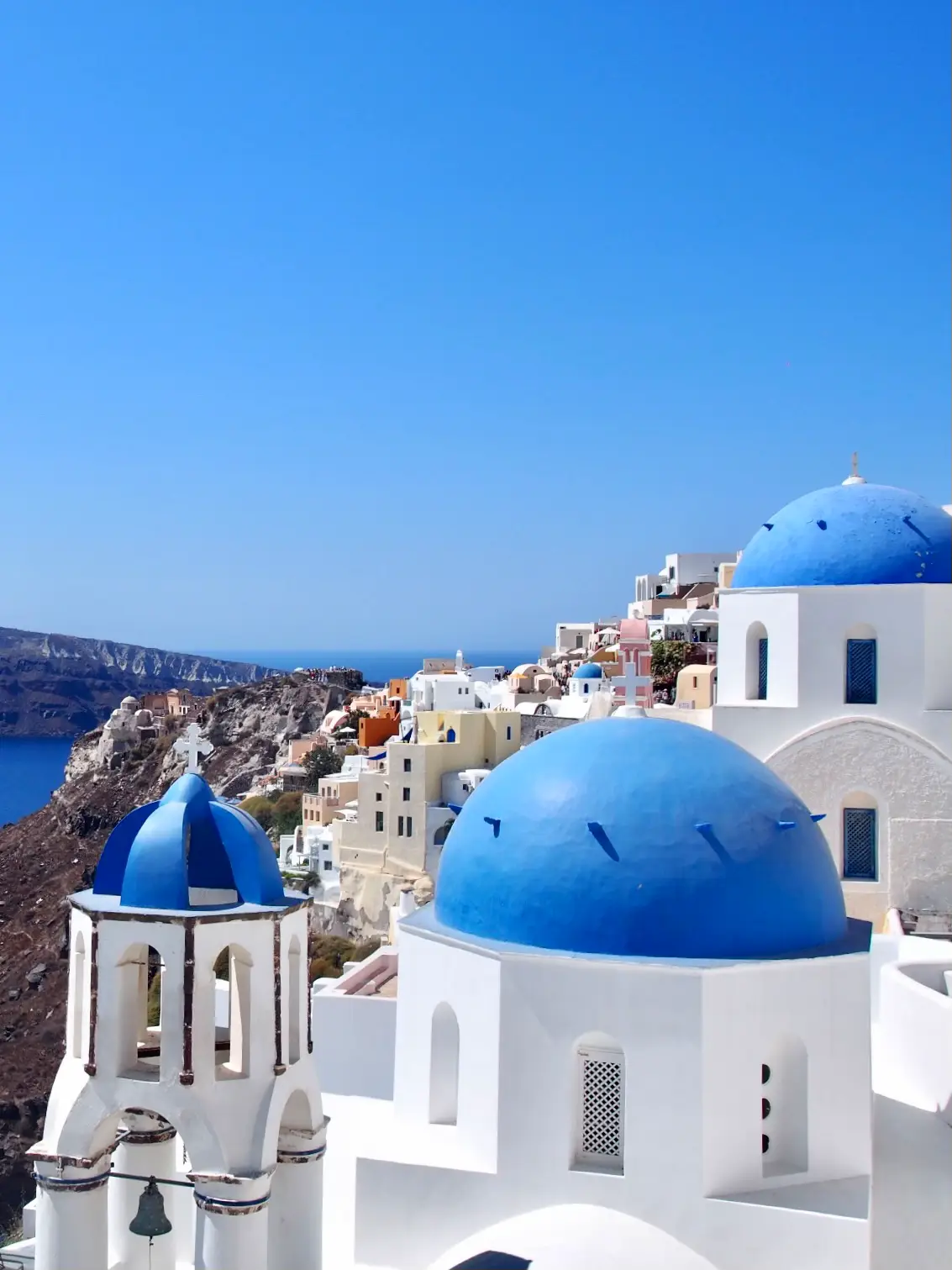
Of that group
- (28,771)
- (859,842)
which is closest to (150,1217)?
(859,842)

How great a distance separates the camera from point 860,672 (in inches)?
510

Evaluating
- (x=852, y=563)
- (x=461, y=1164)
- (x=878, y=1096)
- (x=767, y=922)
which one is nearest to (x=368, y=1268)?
(x=461, y=1164)

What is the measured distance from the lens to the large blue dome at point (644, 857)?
291 inches

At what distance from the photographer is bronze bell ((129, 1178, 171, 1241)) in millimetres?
6793

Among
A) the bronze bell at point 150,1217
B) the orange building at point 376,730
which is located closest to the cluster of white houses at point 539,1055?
the bronze bell at point 150,1217

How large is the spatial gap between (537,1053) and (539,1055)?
0.04 ft

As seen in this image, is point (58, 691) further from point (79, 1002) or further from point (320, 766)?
point (79, 1002)

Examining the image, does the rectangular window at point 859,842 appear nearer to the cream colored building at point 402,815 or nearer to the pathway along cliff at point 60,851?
the cream colored building at point 402,815

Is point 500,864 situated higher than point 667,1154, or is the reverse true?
point 500,864

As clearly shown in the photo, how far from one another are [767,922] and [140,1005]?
3.75 m

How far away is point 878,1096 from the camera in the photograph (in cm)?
940

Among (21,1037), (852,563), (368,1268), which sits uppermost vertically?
(852,563)

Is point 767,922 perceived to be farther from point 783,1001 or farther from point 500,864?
point 500,864

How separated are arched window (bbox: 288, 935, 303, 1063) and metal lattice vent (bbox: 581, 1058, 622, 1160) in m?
1.71
